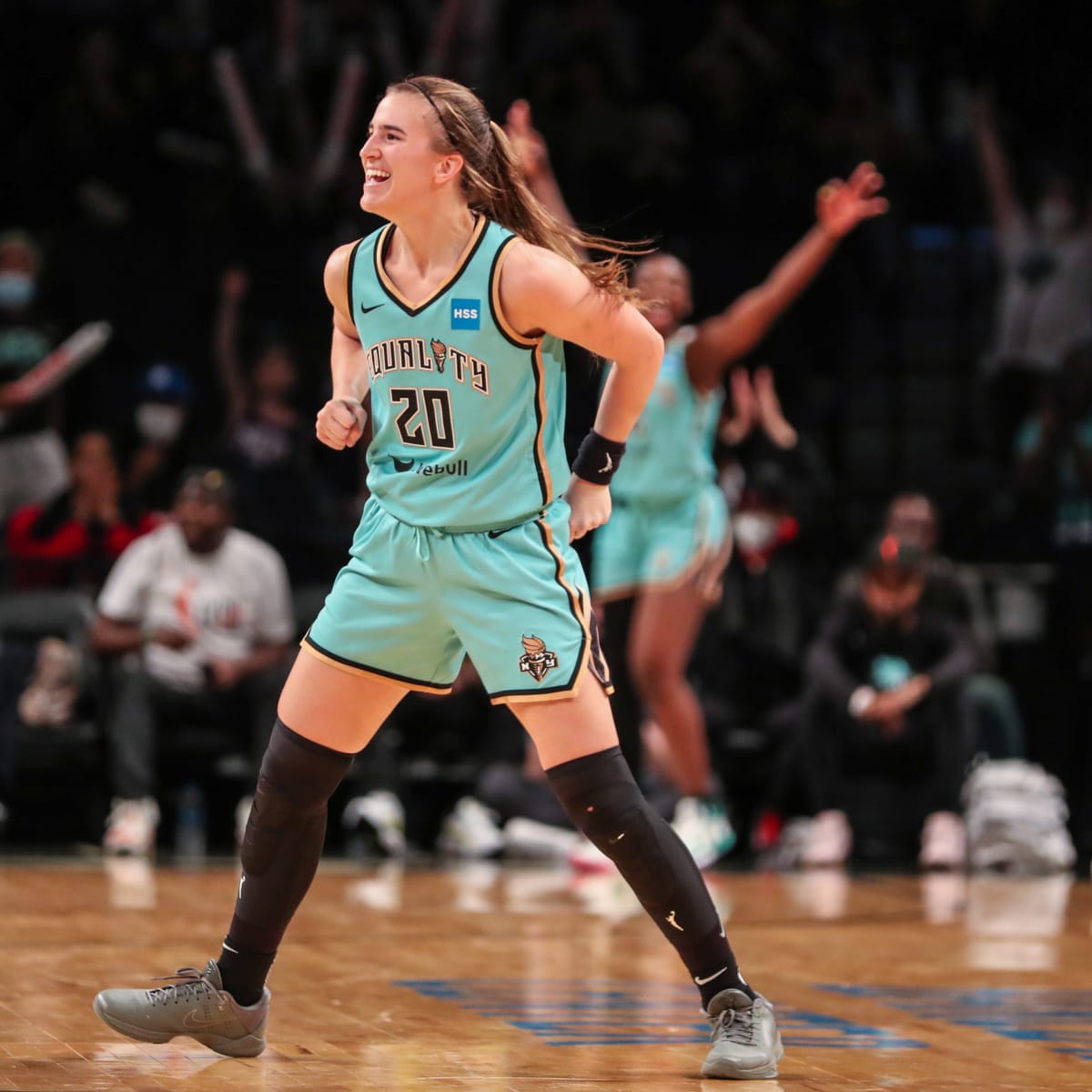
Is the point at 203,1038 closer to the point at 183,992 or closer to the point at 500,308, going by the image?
the point at 183,992

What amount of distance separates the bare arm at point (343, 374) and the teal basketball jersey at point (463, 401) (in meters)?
0.09

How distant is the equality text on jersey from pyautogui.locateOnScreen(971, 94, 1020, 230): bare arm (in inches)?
322

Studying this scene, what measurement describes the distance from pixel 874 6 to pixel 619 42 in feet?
5.43

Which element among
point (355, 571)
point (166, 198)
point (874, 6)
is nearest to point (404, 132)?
point (355, 571)

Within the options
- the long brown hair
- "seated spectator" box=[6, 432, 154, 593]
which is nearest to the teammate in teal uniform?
"seated spectator" box=[6, 432, 154, 593]

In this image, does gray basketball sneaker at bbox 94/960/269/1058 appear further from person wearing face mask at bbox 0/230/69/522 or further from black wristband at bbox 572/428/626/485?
person wearing face mask at bbox 0/230/69/522

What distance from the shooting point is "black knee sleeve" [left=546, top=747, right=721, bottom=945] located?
3.61m

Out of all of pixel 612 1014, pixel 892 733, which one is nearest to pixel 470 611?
pixel 612 1014

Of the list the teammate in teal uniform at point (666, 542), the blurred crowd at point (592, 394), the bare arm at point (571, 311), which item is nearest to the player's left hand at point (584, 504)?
the bare arm at point (571, 311)

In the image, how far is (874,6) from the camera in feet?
40.0

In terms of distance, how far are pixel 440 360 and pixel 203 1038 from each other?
50.8 inches

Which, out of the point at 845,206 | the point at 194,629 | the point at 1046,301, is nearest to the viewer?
the point at 845,206

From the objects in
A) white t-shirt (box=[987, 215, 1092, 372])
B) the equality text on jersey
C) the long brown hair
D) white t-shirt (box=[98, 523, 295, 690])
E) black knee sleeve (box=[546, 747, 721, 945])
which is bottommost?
black knee sleeve (box=[546, 747, 721, 945])

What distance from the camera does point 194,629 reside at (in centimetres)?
862
